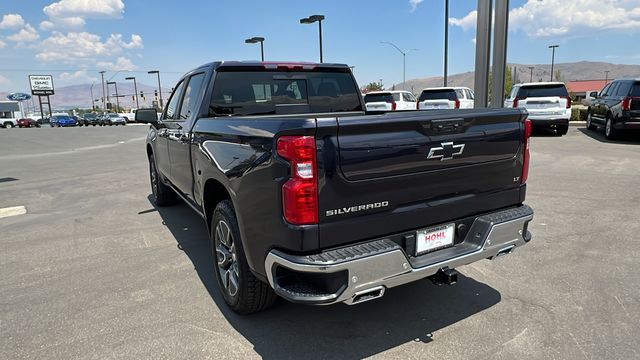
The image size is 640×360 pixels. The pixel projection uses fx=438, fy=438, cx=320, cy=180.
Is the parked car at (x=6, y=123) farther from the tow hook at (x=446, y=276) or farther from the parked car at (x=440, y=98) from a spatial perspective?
the tow hook at (x=446, y=276)

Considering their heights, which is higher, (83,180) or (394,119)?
(394,119)

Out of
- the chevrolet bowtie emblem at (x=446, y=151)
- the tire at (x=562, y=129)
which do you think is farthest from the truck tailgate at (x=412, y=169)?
the tire at (x=562, y=129)

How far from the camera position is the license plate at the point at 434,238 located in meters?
2.84

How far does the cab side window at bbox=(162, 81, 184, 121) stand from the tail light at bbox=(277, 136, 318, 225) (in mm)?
3178

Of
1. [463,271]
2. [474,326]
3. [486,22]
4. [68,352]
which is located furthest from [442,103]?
[68,352]

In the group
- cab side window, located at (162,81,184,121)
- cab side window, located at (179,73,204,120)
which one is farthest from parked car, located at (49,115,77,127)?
cab side window, located at (179,73,204,120)

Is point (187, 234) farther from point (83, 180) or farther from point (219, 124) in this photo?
point (83, 180)

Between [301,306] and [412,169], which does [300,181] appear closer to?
[412,169]


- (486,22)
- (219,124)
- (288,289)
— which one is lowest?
(288,289)

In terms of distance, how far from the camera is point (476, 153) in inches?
119

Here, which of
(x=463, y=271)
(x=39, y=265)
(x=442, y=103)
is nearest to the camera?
(x=463, y=271)

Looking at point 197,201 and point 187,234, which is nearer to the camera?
point 197,201

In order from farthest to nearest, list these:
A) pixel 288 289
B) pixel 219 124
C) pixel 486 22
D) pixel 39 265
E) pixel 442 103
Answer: pixel 442 103
pixel 486 22
pixel 39 265
pixel 219 124
pixel 288 289

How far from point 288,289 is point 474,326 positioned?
4.83ft
